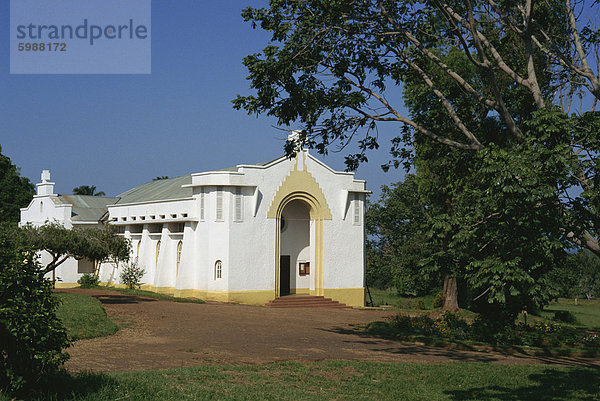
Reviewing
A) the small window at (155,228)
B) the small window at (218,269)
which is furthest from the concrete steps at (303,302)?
the small window at (155,228)

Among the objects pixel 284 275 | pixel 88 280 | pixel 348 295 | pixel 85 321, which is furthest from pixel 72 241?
pixel 348 295

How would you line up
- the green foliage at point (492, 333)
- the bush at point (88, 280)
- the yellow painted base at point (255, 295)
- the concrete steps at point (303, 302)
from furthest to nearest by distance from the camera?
the bush at point (88, 280) → the concrete steps at point (303, 302) → the yellow painted base at point (255, 295) → the green foliage at point (492, 333)

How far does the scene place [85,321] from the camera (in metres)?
18.4

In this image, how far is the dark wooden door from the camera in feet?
113

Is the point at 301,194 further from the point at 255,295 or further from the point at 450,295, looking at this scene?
the point at 450,295

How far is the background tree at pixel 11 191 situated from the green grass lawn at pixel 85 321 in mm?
35456

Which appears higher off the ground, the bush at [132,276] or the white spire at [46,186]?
the white spire at [46,186]

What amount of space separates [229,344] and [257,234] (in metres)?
16.1

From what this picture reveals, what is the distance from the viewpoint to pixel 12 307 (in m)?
8.24

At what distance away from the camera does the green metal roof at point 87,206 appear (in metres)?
41.8

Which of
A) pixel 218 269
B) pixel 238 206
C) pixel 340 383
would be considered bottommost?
pixel 340 383

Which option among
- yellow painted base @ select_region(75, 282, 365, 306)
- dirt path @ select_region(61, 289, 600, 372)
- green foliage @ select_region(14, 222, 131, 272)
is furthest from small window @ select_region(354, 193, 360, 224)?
green foliage @ select_region(14, 222, 131, 272)

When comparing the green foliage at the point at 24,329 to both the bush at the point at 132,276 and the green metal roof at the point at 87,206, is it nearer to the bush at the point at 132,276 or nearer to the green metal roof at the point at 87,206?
the bush at the point at 132,276

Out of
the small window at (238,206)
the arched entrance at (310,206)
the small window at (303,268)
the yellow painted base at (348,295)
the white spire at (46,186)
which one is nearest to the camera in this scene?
the small window at (238,206)
